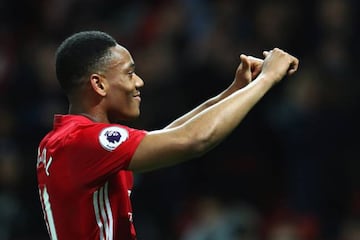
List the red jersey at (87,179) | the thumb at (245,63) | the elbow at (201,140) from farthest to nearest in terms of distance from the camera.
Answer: the thumb at (245,63), the red jersey at (87,179), the elbow at (201,140)

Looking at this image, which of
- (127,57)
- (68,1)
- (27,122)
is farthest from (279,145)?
(127,57)

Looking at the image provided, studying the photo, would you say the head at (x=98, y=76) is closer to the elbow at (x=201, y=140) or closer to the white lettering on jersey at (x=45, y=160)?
the white lettering on jersey at (x=45, y=160)

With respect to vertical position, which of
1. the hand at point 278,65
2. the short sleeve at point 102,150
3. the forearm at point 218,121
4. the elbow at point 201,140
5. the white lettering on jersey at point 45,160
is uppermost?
the hand at point 278,65

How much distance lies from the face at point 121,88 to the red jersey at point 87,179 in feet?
0.51

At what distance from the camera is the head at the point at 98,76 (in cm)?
443

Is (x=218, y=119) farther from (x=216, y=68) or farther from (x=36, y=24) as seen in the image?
(x=36, y=24)

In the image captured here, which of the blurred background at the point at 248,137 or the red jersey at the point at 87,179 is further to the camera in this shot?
the blurred background at the point at 248,137

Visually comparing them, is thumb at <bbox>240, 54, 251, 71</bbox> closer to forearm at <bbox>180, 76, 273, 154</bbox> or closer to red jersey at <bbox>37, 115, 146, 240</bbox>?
forearm at <bbox>180, 76, 273, 154</bbox>

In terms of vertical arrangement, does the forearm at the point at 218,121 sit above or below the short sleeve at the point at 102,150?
above

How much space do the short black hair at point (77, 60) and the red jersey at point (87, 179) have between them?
0.16 metres

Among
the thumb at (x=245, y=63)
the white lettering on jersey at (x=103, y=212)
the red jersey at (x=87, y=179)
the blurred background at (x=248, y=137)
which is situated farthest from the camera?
the blurred background at (x=248, y=137)

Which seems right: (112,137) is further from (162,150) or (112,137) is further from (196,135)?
(196,135)

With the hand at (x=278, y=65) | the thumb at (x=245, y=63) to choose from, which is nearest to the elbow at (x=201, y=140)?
the hand at (x=278, y=65)

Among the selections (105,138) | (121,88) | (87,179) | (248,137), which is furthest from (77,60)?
(248,137)
